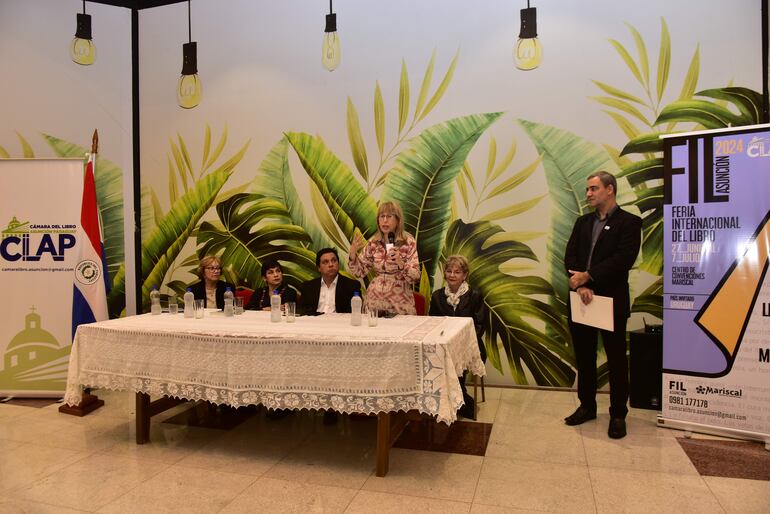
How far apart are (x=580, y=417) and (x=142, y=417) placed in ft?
9.11

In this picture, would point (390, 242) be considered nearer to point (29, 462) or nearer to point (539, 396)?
point (539, 396)

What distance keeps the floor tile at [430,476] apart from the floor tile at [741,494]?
1.12m

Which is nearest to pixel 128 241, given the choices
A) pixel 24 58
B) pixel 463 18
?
pixel 24 58

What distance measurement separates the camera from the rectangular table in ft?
8.43

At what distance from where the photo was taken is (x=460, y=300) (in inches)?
152

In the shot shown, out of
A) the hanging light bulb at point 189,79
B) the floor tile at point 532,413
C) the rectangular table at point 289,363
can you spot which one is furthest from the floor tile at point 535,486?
Result: the hanging light bulb at point 189,79

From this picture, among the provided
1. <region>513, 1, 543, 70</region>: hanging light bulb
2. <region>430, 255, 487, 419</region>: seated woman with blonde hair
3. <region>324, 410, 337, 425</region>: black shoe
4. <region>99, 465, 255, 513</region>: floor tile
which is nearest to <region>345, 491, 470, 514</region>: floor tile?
<region>99, 465, 255, 513</region>: floor tile

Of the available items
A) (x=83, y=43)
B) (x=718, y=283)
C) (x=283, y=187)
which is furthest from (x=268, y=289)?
(x=718, y=283)

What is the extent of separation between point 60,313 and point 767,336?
4.93 meters

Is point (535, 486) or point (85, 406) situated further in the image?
point (85, 406)

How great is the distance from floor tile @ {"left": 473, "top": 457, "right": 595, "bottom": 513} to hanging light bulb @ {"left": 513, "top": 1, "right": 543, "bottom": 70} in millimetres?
3102

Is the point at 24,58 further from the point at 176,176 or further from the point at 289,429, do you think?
the point at 289,429

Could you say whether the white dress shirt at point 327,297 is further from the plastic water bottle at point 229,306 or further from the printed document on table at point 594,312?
the printed document on table at point 594,312

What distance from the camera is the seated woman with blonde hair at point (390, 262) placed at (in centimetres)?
358
